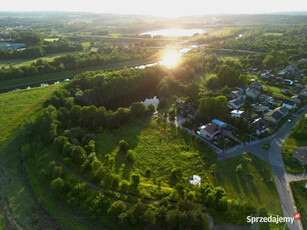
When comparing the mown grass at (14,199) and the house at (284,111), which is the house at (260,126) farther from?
the mown grass at (14,199)

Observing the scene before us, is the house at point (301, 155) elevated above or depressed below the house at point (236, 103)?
above

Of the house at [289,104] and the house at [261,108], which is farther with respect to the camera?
the house at [289,104]

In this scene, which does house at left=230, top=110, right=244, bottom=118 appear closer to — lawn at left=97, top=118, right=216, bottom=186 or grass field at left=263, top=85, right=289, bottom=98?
lawn at left=97, top=118, right=216, bottom=186

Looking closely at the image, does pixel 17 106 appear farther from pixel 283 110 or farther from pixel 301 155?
pixel 283 110

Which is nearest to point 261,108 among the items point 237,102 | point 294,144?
point 237,102

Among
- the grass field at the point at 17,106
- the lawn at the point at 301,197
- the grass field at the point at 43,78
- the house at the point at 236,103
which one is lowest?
the grass field at the point at 43,78

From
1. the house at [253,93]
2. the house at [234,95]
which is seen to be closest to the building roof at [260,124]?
the house at [234,95]

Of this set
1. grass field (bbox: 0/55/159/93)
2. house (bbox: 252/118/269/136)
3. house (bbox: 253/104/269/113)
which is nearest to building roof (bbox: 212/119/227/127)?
house (bbox: 252/118/269/136)
